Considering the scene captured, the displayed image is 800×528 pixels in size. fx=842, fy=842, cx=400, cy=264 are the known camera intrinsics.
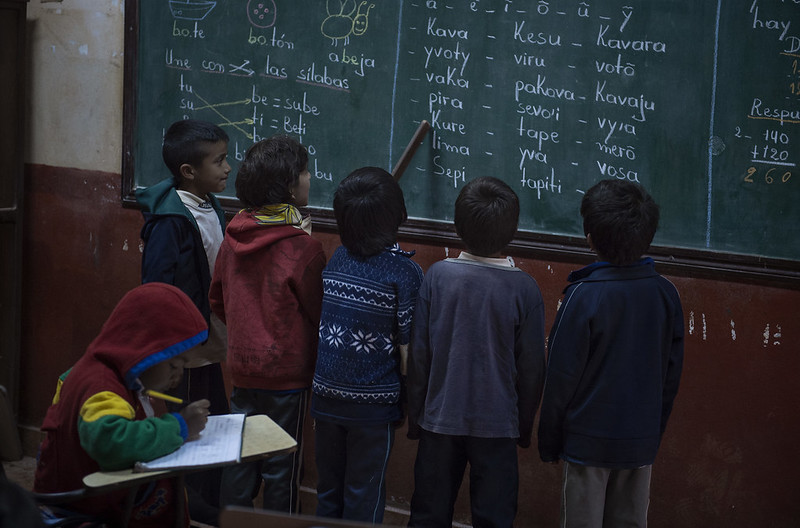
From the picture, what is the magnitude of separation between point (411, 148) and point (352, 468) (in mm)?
1354

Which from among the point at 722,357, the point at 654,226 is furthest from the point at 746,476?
the point at 654,226

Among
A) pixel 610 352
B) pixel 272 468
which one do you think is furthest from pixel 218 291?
pixel 610 352

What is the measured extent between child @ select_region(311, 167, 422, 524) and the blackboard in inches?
33.3

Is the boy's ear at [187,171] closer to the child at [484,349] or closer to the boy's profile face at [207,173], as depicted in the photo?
the boy's profile face at [207,173]

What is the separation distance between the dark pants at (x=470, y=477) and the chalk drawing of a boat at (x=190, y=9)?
2292 mm

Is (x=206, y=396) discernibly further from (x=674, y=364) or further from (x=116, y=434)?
(x=674, y=364)

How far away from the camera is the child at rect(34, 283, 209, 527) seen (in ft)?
6.54

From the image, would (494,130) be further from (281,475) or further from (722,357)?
(281,475)

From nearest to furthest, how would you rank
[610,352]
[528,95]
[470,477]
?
[610,352], [470,477], [528,95]

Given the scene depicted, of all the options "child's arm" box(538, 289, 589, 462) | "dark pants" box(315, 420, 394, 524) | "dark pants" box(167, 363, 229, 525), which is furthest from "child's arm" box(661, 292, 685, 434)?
"dark pants" box(167, 363, 229, 525)

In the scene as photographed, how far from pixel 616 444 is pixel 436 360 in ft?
1.91

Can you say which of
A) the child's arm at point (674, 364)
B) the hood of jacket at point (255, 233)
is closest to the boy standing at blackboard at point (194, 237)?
the hood of jacket at point (255, 233)

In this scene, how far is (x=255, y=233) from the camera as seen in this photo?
2803 mm

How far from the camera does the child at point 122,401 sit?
1.99 metres
